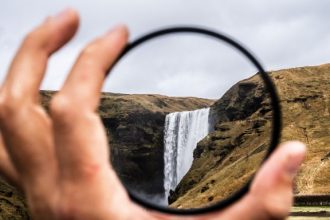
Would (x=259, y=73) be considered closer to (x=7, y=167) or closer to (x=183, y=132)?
(x=7, y=167)

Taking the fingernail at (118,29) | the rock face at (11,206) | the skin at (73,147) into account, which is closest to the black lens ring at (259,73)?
the skin at (73,147)

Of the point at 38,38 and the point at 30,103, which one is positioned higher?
the point at 38,38

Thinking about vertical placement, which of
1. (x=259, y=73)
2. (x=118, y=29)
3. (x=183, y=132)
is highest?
(x=183, y=132)

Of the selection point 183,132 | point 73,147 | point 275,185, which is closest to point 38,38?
point 73,147

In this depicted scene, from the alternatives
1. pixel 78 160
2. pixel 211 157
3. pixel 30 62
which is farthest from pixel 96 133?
pixel 211 157

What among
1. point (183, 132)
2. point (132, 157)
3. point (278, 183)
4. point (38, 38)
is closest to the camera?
point (278, 183)

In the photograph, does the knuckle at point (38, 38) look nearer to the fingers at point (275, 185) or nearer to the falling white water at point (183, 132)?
the fingers at point (275, 185)

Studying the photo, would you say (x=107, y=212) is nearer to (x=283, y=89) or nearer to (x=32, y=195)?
(x=32, y=195)

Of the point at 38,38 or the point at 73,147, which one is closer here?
the point at 73,147
